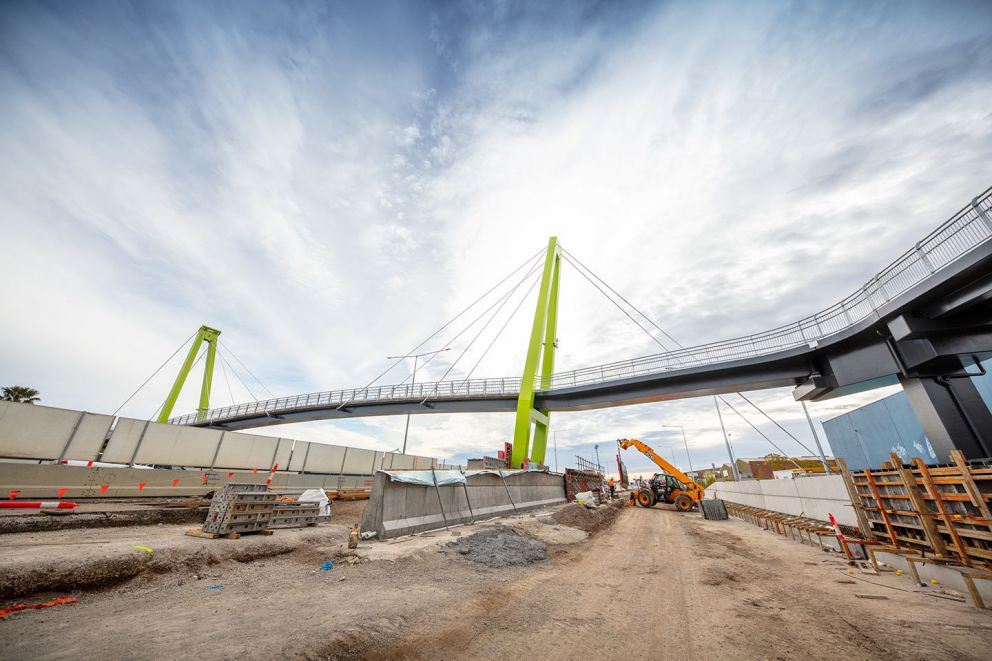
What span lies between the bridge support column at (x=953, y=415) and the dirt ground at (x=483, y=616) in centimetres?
942

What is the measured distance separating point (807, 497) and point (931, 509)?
10.2 m

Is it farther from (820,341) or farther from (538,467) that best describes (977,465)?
(538,467)

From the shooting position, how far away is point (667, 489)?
2884 centimetres

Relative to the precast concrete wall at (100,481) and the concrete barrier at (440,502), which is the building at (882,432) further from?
the precast concrete wall at (100,481)

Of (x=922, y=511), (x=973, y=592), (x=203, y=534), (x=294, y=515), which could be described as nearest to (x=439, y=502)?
(x=294, y=515)

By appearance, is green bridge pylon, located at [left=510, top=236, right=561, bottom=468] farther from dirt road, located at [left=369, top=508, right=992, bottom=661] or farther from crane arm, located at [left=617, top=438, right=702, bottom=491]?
dirt road, located at [left=369, top=508, right=992, bottom=661]

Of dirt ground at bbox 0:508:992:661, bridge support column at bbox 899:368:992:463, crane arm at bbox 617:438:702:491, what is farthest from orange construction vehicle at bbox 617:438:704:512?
dirt ground at bbox 0:508:992:661

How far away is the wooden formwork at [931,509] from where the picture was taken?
693cm

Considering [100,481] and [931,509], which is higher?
[100,481]

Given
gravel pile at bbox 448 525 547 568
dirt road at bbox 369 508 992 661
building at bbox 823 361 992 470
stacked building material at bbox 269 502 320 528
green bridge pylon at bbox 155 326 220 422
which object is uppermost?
green bridge pylon at bbox 155 326 220 422

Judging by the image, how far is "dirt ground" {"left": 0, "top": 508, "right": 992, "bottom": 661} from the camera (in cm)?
431

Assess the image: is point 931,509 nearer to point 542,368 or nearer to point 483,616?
point 483,616

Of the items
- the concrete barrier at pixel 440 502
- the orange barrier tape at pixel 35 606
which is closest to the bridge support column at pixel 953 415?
the concrete barrier at pixel 440 502

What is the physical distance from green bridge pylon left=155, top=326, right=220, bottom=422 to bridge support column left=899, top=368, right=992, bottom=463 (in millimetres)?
70435
